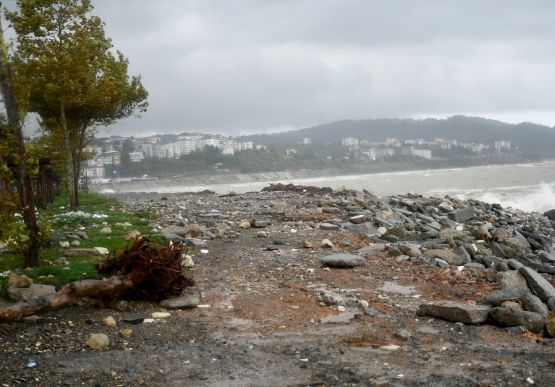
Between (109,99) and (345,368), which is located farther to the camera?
(109,99)

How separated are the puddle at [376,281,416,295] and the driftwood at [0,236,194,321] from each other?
9.33 feet

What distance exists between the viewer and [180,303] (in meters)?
7.50

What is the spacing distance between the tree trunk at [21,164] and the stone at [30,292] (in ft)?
5.69

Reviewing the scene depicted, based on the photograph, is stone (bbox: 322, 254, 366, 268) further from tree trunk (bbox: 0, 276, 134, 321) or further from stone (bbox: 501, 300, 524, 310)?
tree trunk (bbox: 0, 276, 134, 321)

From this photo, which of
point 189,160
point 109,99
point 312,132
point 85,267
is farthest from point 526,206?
point 312,132

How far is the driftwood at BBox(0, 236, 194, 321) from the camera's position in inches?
278

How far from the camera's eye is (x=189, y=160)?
10806cm

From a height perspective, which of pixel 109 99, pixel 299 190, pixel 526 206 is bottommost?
pixel 526 206

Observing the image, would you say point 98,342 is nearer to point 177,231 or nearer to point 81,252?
point 81,252

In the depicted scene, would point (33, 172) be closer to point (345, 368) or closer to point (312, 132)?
point (345, 368)

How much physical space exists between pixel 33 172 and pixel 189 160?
99939 millimetres

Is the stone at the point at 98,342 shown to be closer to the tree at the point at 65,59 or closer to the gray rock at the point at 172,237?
the gray rock at the point at 172,237

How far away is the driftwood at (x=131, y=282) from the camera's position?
7055 mm

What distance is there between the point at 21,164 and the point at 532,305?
7509 millimetres
